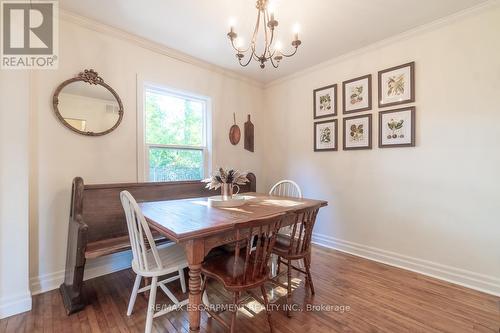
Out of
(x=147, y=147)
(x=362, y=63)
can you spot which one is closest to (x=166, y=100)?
(x=147, y=147)

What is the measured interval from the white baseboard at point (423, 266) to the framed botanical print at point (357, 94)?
5.60 feet

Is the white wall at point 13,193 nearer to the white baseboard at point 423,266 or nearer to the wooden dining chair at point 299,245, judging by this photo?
the wooden dining chair at point 299,245

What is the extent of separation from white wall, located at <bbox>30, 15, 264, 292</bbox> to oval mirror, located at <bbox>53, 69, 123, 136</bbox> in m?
0.06

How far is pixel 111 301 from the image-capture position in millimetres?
1927

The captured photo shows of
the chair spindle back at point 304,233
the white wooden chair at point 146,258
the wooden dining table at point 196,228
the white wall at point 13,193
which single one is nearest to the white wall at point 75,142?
the white wall at point 13,193

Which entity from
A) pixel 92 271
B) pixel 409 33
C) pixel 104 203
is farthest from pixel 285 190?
pixel 92 271

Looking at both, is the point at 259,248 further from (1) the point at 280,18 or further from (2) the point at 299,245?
(1) the point at 280,18

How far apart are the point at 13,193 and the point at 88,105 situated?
1.01m

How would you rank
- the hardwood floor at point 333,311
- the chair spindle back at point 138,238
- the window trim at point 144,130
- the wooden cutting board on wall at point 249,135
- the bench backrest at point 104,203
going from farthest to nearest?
the wooden cutting board on wall at point 249,135 → the window trim at point 144,130 → the bench backrest at point 104,203 → the hardwood floor at point 333,311 → the chair spindle back at point 138,238

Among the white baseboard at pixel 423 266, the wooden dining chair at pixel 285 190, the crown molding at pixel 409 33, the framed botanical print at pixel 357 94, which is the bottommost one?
the white baseboard at pixel 423 266

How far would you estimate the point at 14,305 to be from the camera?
174cm

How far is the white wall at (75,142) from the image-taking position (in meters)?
2.09

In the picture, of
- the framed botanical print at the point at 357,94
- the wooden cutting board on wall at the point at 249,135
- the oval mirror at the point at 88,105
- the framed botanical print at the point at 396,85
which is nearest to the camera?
the oval mirror at the point at 88,105

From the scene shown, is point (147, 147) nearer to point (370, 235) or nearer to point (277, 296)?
point (277, 296)
